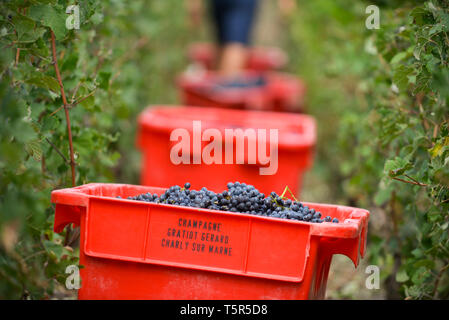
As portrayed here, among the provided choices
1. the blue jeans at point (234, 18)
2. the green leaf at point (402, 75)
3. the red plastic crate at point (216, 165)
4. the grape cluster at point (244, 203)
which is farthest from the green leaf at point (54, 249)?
the blue jeans at point (234, 18)

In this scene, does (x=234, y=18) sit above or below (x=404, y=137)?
above

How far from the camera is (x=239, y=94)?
5770 mm

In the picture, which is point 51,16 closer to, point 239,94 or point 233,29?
point 239,94

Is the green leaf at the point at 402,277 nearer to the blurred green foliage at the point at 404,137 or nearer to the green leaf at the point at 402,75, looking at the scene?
the blurred green foliage at the point at 404,137

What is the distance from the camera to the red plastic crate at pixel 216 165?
3604mm

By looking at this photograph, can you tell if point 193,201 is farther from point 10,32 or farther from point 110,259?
point 10,32

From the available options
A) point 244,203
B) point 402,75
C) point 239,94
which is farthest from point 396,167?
point 239,94

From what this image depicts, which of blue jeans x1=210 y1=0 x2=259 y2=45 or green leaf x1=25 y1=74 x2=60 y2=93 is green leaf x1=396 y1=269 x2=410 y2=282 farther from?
blue jeans x1=210 y1=0 x2=259 y2=45

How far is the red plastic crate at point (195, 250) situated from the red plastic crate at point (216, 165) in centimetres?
159

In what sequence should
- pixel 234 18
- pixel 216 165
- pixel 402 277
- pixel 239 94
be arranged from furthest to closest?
pixel 234 18, pixel 239 94, pixel 216 165, pixel 402 277

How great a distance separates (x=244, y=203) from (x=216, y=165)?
5.57 ft

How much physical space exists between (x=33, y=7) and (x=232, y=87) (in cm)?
419

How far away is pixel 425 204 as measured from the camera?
7.98 feet

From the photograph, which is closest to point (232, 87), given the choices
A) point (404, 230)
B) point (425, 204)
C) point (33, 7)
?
point (404, 230)
